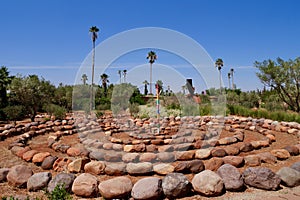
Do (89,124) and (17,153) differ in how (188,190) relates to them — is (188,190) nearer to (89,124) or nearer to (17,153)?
(17,153)

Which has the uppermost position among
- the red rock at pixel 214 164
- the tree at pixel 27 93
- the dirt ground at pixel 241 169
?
the tree at pixel 27 93

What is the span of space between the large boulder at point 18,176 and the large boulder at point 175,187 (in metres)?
2.40

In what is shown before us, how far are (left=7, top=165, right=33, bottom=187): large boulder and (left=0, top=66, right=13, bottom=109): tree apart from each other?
14.1 m

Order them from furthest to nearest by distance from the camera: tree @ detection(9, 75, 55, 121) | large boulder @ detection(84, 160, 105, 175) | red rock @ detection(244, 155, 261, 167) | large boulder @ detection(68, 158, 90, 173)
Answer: tree @ detection(9, 75, 55, 121) < red rock @ detection(244, 155, 261, 167) < large boulder @ detection(68, 158, 90, 173) < large boulder @ detection(84, 160, 105, 175)

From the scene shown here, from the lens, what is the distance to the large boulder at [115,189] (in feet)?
11.4

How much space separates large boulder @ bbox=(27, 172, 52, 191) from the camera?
385 centimetres

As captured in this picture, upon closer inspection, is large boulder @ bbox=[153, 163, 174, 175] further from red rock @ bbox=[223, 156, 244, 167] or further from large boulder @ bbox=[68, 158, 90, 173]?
large boulder @ bbox=[68, 158, 90, 173]

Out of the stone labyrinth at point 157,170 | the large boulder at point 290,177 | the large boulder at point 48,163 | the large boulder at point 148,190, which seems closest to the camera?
the large boulder at point 148,190

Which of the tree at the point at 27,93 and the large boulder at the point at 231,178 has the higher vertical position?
the tree at the point at 27,93

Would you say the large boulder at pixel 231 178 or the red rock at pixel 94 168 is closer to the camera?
the large boulder at pixel 231 178

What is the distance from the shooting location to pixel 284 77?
17.5m

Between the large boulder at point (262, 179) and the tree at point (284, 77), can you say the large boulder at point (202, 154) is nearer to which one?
the large boulder at point (262, 179)

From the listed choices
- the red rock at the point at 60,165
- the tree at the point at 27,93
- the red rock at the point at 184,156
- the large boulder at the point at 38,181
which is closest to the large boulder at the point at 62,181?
the large boulder at the point at 38,181

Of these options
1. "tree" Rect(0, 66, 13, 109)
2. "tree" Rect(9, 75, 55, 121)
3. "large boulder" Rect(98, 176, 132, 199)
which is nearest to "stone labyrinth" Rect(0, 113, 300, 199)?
"large boulder" Rect(98, 176, 132, 199)
